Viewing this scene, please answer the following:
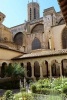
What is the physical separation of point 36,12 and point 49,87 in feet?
151

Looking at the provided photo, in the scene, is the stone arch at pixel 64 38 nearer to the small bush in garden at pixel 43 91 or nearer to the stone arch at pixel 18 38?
the stone arch at pixel 18 38

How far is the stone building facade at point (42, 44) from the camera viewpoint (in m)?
20.7

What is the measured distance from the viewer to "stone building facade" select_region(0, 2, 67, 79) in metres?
20.7

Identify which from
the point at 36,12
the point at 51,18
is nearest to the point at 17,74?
the point at 51,18

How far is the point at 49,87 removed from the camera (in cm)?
1177

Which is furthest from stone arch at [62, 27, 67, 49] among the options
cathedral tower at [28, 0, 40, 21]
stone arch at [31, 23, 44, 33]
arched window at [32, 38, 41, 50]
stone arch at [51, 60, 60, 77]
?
cathedral tower at [28, 0, 40, 21]

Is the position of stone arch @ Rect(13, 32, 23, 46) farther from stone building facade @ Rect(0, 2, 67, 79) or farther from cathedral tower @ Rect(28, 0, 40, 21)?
cathedral tower @ Rect(28, 0, 40, 21)

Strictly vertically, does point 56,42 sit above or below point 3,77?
above

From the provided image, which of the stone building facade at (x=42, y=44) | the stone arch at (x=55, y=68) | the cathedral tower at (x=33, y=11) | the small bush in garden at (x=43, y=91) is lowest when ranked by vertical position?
the small bush in garden at (x=43, y=91)

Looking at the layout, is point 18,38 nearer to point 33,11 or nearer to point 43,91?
point 33,11

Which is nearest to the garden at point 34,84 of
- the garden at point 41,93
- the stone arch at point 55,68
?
Result: the garden at point 41,93

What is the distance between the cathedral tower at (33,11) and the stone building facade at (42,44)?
14.7m

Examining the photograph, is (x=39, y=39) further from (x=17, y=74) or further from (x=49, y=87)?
(x=49, y=87)

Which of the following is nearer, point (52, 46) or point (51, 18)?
point (52, 46)
